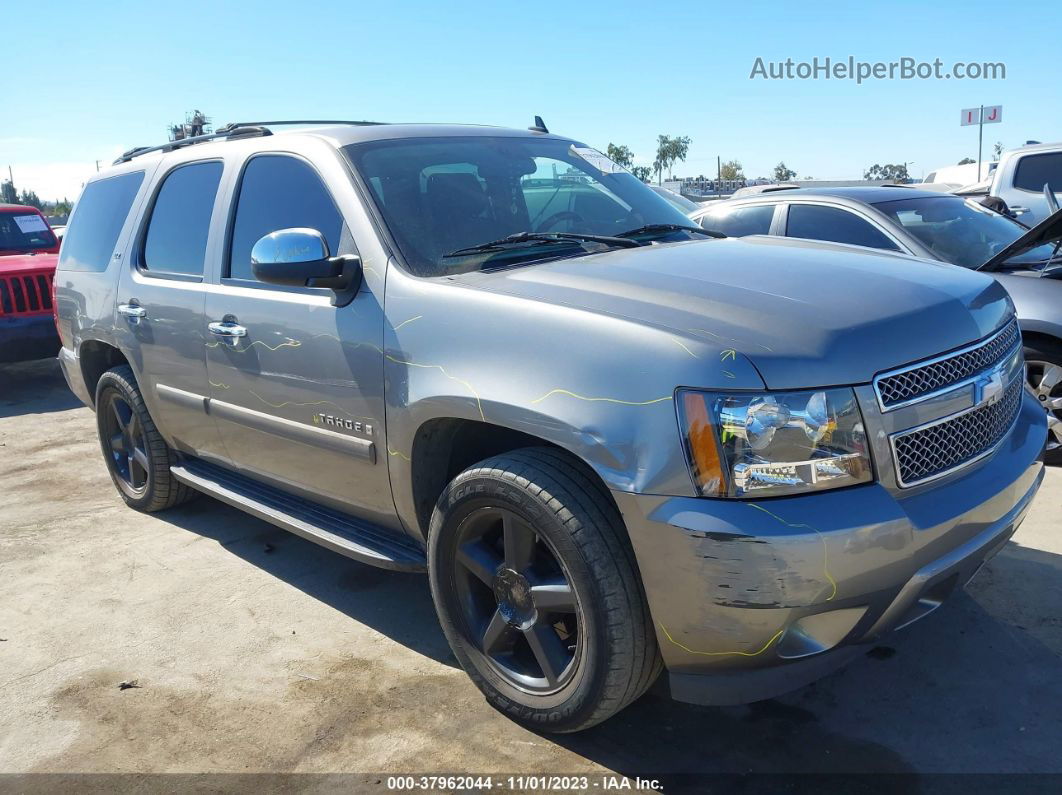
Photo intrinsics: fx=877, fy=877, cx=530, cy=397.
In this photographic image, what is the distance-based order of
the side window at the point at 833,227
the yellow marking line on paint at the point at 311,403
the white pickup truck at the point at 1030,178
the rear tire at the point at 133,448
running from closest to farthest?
the yellow marking line on paint at the point at 311,403 → the rear tire at the point at 133,448 → the side window at the point at 833,227 → the white pickup truck at the point at 1030,178

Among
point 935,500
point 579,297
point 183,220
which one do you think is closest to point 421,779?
point 579,297

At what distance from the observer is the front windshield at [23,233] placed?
9.98 meters

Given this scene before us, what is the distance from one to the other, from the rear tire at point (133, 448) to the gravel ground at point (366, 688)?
18.0 inches

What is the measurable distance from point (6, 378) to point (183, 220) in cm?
702

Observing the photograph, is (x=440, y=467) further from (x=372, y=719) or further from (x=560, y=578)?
(x=372, y=719)

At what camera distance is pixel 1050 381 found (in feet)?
15.4

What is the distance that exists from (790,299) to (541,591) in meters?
1.10

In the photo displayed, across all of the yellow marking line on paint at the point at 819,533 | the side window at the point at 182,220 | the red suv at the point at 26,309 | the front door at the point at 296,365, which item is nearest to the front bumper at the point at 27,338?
the red suv at the point at 26,309

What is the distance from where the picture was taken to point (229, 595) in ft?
12.6

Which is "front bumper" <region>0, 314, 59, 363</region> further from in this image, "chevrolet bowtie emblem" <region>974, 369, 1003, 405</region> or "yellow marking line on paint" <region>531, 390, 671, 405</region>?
"chevrolet bowtie emblem" <region>974, 369, 1003, 405</region>

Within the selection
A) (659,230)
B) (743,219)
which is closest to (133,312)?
(659,230)

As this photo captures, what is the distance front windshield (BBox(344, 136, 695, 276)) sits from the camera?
308 cm

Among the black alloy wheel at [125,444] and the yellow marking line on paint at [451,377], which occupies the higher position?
the yellow marking line on paint at [451,377]

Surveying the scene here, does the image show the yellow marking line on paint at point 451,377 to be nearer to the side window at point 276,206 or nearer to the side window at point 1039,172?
the side window at point 276,206
